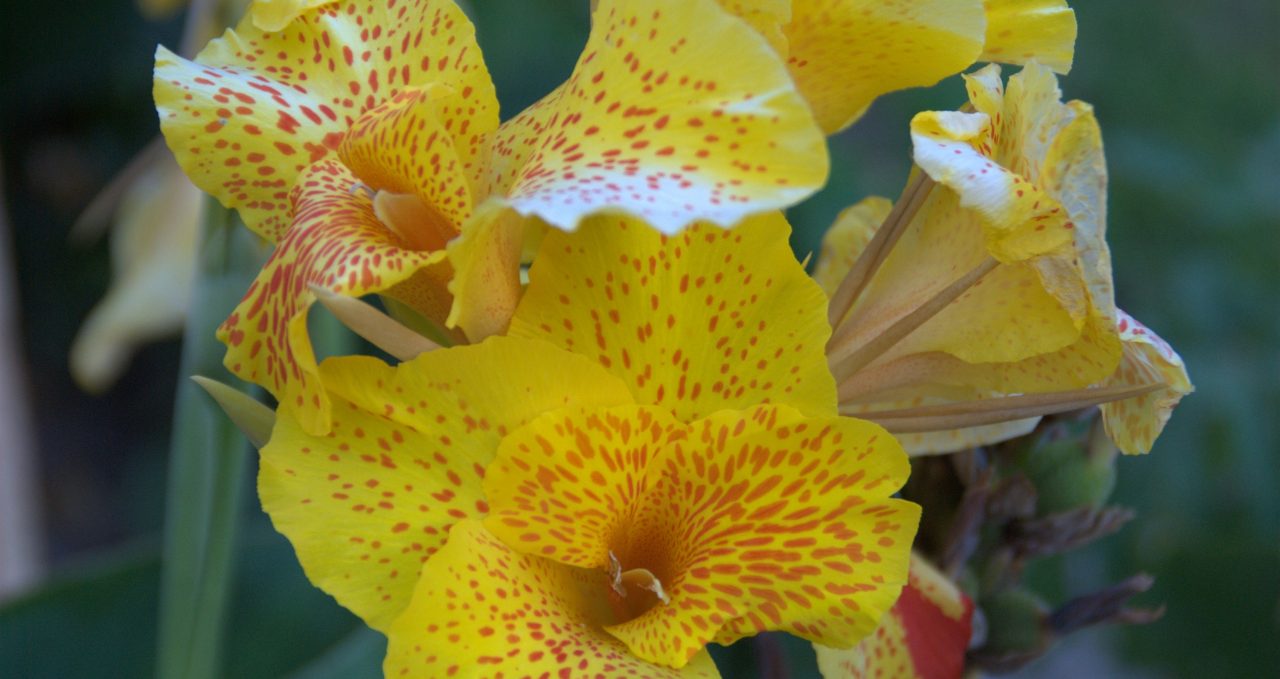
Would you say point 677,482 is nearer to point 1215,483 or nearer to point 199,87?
point 199,87

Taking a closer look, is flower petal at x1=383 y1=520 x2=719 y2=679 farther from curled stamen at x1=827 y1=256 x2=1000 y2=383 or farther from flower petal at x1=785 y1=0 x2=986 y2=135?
flower petal at x1=785 y1=0 x2=986 y2=135

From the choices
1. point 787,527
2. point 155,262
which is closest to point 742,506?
point 787,527

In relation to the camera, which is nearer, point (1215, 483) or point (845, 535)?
point (845, 535)

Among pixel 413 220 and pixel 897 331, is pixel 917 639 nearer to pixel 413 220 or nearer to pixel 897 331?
pixel 897 331

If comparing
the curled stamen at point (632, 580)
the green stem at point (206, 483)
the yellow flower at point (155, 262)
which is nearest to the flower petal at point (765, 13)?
the curled stamen at point (632, 580)

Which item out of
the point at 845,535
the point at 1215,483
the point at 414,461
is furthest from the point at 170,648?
the point at 1215,483

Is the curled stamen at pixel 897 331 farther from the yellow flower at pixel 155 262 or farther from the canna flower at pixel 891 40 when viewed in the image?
the yellow flower at pixel 155 262

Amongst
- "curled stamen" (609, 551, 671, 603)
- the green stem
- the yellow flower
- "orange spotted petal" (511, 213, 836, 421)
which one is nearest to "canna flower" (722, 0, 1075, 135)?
"orange spotted petal" (511, 213, 836, 421)
